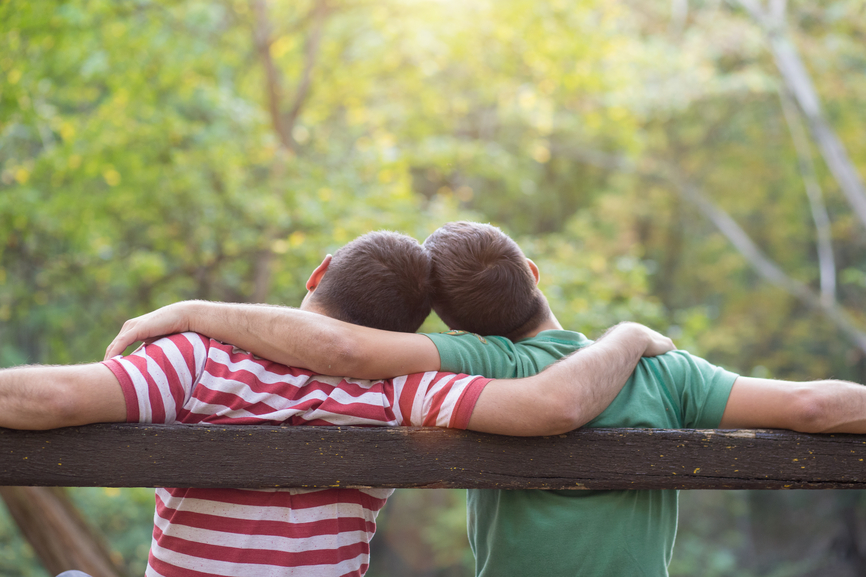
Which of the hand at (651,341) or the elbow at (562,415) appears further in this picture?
the hand at (651,341)

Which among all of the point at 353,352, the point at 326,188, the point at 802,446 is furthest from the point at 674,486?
the point at 326,188

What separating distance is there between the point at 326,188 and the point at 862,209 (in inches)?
295

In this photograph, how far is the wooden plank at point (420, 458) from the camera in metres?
1.24

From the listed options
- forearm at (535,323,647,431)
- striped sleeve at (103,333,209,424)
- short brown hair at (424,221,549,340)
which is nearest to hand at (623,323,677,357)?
forearm at (535,323,647,431)

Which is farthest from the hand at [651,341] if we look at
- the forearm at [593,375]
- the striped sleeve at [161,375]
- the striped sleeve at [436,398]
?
the striped sleeve at [161,375]

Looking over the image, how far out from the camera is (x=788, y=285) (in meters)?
10.3

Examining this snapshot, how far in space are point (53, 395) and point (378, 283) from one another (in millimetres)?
673

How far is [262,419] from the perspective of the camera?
1.35 meters

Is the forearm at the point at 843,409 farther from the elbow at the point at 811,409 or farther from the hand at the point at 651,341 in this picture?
the hand at the point at 651,341

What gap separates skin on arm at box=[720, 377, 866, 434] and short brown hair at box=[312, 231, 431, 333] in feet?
2.54

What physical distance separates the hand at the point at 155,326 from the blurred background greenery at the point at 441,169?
333cm

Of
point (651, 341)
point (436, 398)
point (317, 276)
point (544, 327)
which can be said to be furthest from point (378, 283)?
point (651, 341)

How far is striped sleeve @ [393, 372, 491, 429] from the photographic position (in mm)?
1288

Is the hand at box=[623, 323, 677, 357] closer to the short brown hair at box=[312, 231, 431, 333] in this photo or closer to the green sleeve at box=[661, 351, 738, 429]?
the green sleeve at box=[661, 351, 738, 429]
